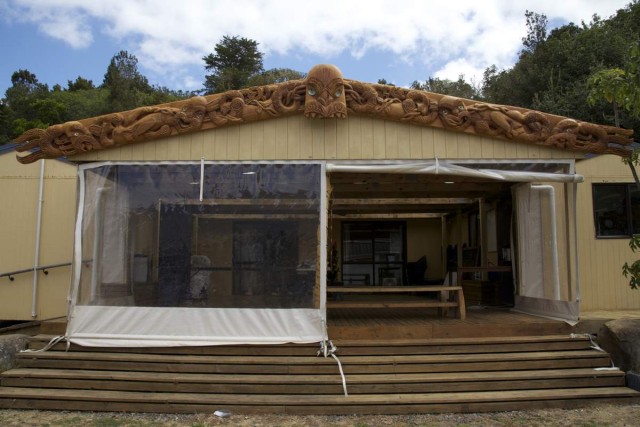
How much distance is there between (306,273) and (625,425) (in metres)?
3.46

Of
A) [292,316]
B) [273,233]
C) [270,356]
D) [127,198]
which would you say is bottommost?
[270,356]

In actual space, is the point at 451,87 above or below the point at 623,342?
above

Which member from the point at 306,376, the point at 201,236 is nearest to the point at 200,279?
the point at 201,236

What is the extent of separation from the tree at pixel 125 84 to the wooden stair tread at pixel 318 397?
1275 inches

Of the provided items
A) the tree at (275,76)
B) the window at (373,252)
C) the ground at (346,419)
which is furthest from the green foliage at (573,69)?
the tree at (275,76)

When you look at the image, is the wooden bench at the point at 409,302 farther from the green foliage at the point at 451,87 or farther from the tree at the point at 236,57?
the tree at the point at 236,57

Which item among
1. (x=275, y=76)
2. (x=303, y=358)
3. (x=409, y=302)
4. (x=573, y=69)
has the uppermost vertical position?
(x=275, y=76)

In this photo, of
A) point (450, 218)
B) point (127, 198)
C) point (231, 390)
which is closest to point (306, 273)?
point (231, 390)

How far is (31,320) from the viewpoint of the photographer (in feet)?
29.0

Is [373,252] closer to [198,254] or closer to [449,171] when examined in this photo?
[449,171]

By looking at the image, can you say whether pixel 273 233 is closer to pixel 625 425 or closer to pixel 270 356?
pixel 270 356

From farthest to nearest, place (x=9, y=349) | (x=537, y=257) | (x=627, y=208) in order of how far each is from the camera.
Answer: (x=627, y=208) < (x=537, y=257) < (x=9, y=349)

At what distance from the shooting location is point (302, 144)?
250 inches

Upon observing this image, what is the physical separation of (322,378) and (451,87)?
3166 centimetres
